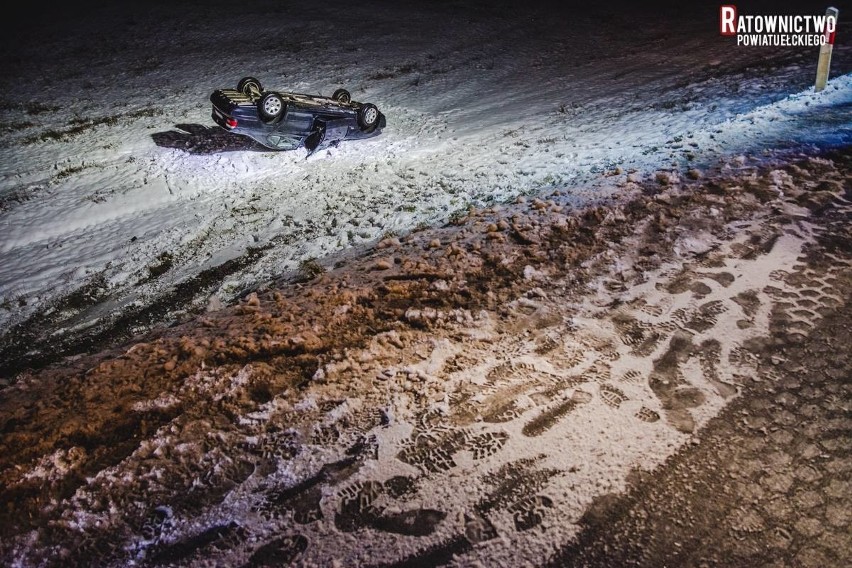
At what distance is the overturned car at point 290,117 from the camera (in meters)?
7.07

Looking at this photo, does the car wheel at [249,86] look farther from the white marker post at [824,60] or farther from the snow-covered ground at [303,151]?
the white marker post at [824,60]

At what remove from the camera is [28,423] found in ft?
10.1

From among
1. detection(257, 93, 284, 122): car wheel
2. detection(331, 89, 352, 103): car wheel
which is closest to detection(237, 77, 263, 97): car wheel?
detection(257, 93, 284, 122): car wheel

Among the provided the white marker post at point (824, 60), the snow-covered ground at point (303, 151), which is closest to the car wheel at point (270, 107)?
the snow-covered ground at point (303, 151)

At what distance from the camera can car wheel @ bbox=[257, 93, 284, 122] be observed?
7.04m

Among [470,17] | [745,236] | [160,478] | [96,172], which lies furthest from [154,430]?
[470,17]

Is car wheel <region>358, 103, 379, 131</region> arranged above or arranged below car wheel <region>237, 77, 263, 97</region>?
below

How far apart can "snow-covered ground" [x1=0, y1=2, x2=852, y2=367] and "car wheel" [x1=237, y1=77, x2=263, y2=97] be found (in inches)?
39.6

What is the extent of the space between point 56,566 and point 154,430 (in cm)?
80

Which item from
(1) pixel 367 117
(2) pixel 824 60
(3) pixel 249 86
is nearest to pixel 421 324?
(1) pixel 367 117

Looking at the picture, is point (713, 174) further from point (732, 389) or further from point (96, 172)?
point (96, 172)

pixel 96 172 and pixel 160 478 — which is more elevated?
pixel 96 172

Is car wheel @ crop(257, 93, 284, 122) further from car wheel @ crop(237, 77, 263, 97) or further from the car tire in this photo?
the car tire

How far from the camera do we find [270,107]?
711 centimetres
